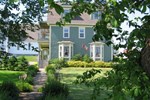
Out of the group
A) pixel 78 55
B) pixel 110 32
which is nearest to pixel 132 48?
pixel 110 32

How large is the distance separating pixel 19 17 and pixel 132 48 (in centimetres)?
676

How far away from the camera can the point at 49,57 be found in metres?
41.8

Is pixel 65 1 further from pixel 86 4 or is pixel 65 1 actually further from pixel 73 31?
pixel 73 31

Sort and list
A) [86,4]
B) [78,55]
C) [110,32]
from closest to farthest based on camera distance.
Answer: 1. [86,4]
2. [110,32]
3. [78,55]

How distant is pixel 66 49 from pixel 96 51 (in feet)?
13.7

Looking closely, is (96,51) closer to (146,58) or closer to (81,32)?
(81,32)

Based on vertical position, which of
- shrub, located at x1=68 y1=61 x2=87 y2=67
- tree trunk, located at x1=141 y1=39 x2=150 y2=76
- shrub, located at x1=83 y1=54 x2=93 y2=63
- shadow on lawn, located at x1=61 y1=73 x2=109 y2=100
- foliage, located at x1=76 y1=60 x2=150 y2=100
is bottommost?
shadow on lawn, located at x1=61 y1=73 x2=109 y2=100

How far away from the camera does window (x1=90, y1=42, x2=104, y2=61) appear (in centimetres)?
4197

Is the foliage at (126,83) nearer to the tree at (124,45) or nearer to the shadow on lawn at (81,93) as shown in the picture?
the tree at (124,45)

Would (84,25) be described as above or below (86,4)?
above

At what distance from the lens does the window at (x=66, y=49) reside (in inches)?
1618

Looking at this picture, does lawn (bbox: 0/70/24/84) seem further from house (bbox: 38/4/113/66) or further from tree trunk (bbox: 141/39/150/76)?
tree trunk (bbox: 141/39/150/76)

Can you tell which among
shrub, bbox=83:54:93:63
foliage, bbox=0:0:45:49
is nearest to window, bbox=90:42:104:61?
shrub, bbox=83:54:93:63

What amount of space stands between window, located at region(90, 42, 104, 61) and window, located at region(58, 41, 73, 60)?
2.94m
